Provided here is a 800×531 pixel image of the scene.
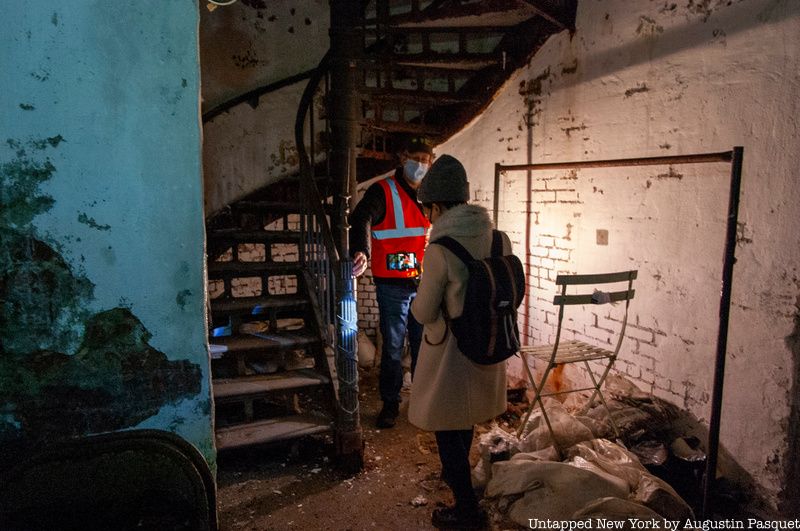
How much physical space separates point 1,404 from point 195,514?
89 centimetres

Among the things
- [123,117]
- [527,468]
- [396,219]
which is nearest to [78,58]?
[123,117]

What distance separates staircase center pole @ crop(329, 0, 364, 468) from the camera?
11.3 feet

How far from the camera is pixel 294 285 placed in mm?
6574

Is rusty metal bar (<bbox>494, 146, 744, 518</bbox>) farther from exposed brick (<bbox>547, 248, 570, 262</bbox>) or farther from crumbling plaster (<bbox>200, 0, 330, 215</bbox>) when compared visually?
crumbling plaster (<bbox>200, 0, 330, 215</bbox>)

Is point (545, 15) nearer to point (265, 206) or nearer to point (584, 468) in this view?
point (265, 206)

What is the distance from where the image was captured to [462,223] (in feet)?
7.96

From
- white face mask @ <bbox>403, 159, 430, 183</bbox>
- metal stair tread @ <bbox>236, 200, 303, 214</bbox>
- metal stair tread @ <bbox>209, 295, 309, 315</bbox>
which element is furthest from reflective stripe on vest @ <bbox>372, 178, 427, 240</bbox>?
metal stair tread @ <bbox>236, 200, 303, 214</bbox>

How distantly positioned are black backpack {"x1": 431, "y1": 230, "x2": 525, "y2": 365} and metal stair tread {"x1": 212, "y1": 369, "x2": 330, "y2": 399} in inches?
61.7

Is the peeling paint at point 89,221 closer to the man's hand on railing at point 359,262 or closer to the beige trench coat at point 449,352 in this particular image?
the beige trench coat at point 449,352

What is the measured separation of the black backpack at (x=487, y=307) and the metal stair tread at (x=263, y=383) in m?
1.57

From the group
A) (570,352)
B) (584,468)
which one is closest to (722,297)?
(584,468)

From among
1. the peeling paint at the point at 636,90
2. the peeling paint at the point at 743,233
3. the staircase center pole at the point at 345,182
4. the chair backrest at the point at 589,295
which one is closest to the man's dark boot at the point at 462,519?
the staircase center pole at the point at 345,182

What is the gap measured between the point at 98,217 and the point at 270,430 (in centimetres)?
194

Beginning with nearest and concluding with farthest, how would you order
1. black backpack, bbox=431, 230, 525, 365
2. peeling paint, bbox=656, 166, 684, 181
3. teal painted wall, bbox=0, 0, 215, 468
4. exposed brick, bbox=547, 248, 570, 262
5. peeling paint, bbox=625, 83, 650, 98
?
teal painted wall, bbox=0, 0, 215, 468
black backpack, bbox=431, 230, 525, 365
peeling paint, bbox=656, 166, 684, 181
peeling paint, bbox=625, 83, 650, 98
exposed brick, bbox=547, 248, 570, 262
